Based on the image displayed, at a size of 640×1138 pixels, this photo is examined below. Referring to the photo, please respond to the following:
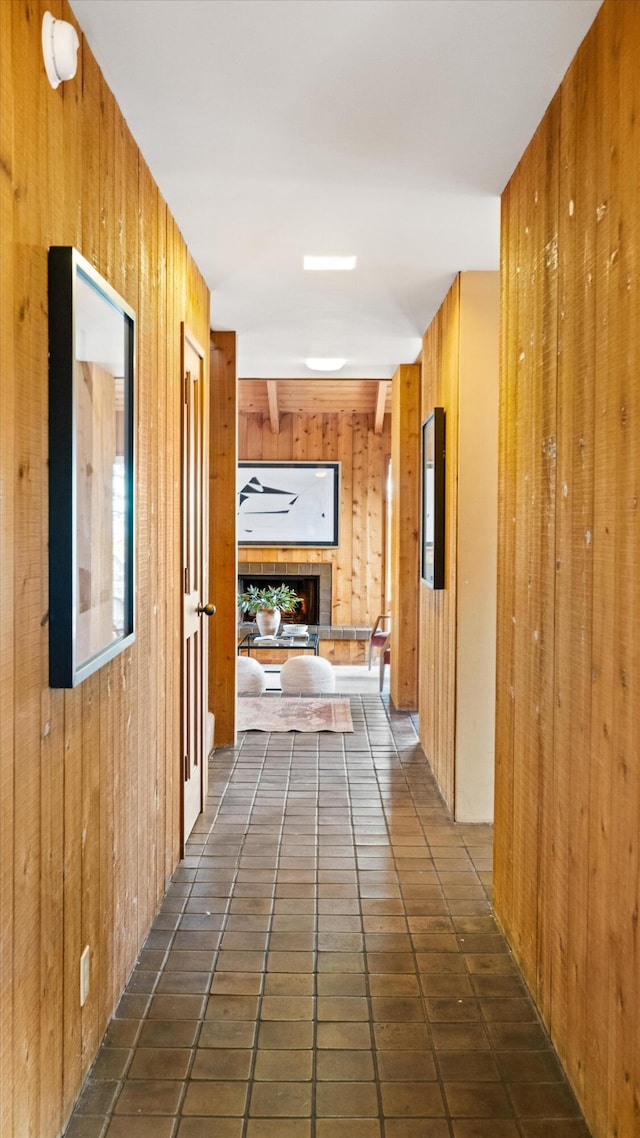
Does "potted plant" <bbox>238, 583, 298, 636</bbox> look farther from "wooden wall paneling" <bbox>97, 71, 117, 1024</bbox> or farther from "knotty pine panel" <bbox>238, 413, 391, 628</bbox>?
"wooden wall paneling" <bbox>97, 71, 117, 1024</bbox>

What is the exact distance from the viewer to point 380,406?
7.93m

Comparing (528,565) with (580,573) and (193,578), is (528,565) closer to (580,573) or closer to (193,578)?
(580,573)

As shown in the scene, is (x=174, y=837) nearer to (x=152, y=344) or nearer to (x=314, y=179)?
(x=152, y=344)

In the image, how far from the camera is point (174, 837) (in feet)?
9.98

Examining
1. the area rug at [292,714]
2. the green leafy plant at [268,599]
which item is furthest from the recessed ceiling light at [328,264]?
the green leafy plant at [268,599]

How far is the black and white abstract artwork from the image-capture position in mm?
8750

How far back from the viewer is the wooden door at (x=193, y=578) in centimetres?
326

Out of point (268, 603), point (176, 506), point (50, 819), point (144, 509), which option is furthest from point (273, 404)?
point (50, 819)

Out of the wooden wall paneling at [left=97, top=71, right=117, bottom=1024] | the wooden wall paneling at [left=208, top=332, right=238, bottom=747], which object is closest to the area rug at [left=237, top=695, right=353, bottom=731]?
the wooden wall paneling at [left=208, top=332, right=238, bottom=747]

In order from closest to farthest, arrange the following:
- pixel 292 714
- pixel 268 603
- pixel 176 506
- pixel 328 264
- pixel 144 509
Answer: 1. pixel 144 509
2. pixel 176 506
3. pixel 328 264
4. pixel 292 714
5. pixel 268 603

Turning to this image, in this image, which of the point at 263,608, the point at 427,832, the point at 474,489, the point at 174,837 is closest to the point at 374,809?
the point at 427,832

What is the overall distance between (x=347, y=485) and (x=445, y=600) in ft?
16.5

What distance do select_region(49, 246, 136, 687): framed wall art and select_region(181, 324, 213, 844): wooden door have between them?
109 centimetres

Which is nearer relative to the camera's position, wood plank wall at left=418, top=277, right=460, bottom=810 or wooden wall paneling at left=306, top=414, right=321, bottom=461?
wood plank wall at left=418, top=277, right=460, bottom=810
